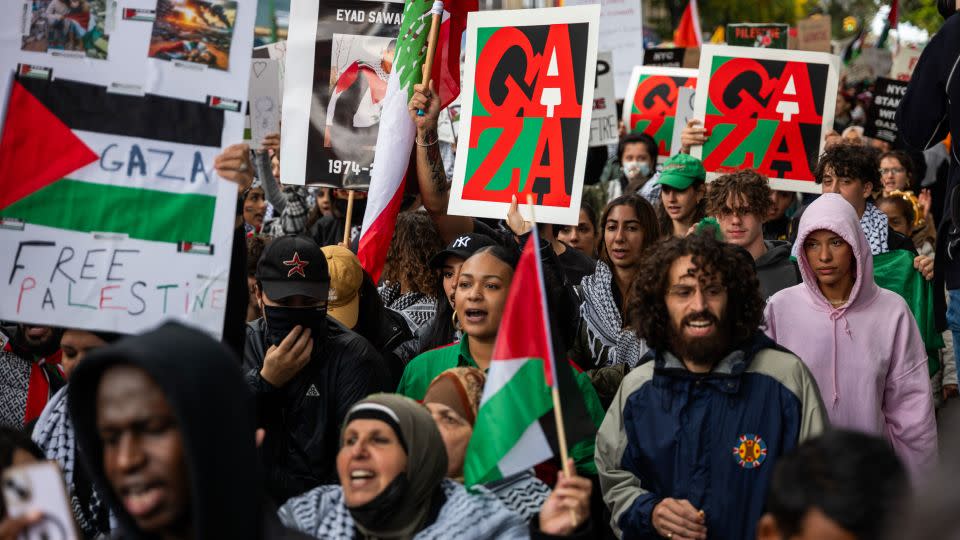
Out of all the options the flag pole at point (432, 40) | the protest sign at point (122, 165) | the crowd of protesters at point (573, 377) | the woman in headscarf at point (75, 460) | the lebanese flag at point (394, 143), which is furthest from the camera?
the lebanese flag at point (394, 143)

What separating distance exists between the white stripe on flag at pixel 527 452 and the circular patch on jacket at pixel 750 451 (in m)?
0.80

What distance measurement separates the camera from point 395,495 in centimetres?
398

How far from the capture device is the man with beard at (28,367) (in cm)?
609

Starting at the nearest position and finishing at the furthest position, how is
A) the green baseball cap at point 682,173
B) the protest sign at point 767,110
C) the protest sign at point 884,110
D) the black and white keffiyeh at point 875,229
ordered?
the black and white keffiyeh at point 875,229, the green baseball cap at point 682,173, the protest sign at point 767,110, the protest sign at point 884,110

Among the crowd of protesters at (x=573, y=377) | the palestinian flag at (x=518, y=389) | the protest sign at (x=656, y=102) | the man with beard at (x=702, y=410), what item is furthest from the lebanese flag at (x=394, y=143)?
the protest sign at (x=656, y=102)

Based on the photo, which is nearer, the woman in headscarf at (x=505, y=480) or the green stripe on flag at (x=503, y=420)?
the woman in headscarf at (x=505, y=480)

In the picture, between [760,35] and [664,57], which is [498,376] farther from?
[664,57]

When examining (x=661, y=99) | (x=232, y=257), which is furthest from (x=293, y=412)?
(x=661, y=99)

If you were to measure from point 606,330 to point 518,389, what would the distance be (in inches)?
84.5

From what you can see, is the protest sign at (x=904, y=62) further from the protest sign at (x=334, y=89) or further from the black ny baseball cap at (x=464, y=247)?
the black ny baseball cap at (x=464, y=247)

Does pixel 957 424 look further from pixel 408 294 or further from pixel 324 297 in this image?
pixel 408 294

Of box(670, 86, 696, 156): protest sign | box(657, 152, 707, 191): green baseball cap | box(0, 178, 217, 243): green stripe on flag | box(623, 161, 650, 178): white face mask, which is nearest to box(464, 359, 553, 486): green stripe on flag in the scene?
box(0, 178, 217, 243): green stripe on flag

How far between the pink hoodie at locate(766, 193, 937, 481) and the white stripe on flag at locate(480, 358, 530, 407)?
1794 mm

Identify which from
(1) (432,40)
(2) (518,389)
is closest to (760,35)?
(1) (432,40)
